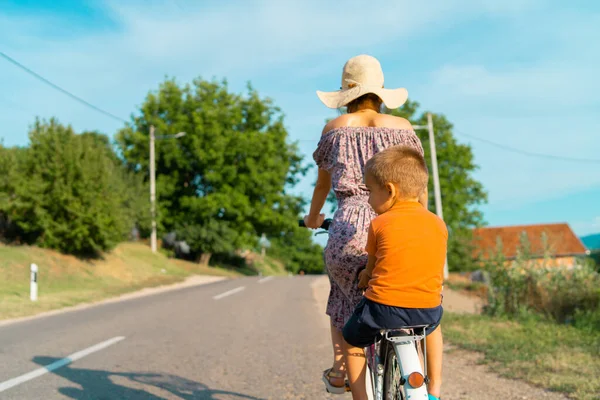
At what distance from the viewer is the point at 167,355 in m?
6.78

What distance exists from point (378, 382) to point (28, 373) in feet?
13.6

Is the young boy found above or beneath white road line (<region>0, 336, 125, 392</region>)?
above

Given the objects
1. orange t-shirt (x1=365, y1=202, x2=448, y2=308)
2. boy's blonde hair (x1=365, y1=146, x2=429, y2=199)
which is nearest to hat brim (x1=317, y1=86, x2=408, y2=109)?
boy's blonde hair (x1=365, y1=146, x2=429, y2=199)

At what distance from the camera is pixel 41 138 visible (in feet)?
74.5

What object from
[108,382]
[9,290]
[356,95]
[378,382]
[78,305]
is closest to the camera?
[378,382]

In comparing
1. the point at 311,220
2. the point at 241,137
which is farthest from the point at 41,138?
the point at 311,220

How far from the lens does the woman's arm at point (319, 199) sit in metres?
3.12

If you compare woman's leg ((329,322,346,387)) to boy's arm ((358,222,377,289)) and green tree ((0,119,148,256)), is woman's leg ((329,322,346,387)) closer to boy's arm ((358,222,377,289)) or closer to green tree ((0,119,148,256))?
boy's arm ((358,222,377,289))

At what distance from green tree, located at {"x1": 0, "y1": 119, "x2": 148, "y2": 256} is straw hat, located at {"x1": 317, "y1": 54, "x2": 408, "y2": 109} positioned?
21.0 meters

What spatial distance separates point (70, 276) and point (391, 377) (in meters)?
20.7

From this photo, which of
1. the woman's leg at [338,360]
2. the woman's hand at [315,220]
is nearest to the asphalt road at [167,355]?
the woman's leg at [338,360]

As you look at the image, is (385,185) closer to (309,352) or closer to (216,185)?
(309,352)

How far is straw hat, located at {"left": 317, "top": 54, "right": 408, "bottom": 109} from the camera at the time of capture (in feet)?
10.2

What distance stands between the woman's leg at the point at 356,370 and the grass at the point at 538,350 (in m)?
2.46
